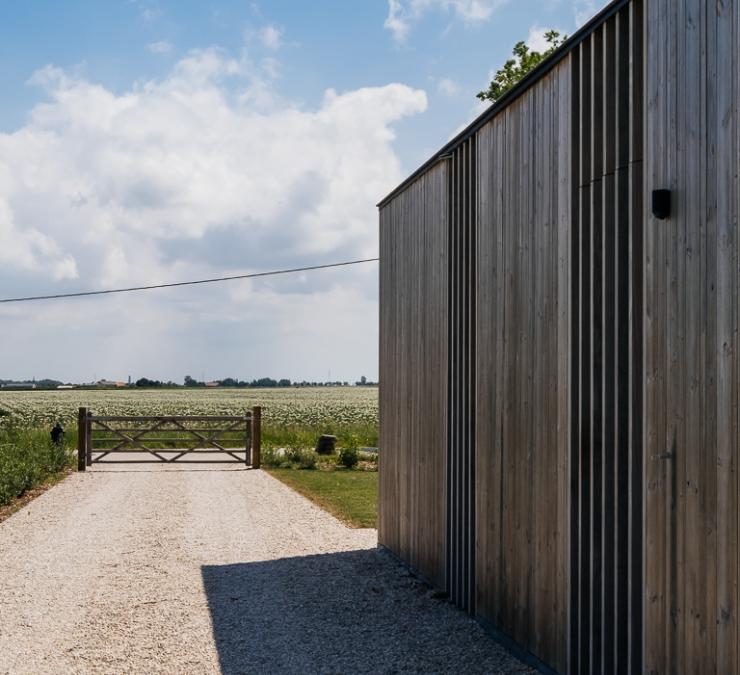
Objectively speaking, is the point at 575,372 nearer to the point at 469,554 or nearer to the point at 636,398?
the point at 636,398

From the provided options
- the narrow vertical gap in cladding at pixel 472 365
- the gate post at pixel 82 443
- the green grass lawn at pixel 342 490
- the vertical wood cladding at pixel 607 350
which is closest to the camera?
the vertical wood cladding at pixel 607 350

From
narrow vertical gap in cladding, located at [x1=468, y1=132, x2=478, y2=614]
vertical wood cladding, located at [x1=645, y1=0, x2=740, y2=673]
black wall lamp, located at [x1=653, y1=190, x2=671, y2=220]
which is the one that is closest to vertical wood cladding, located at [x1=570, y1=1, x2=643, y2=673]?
vertical wood cladding, located at [x1=645, y1=0, x2=740, y2=673]

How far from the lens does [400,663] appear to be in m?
5.82

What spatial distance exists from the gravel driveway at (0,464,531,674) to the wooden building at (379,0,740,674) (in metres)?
0.63

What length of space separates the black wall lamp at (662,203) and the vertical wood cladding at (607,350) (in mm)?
287

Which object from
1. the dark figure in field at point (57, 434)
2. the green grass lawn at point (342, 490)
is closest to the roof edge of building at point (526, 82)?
the green grass lawn at point (342, 490)

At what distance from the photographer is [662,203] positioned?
4277 millimetres

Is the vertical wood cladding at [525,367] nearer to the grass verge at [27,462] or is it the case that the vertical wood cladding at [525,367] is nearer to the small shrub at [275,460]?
the grass verge at [27,462]

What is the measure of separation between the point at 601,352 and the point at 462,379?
245 cm

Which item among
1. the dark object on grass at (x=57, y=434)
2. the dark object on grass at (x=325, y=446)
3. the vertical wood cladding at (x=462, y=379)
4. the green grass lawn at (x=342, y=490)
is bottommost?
the green grass lawn at (x=342, y=490)

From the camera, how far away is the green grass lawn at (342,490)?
12.6 meters

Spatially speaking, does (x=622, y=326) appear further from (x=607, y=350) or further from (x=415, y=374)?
(x=415, y=374)

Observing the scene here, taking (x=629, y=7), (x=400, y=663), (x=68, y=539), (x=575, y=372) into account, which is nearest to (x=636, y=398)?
(x=575, y=372)

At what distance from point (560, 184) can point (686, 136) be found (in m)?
1.38
